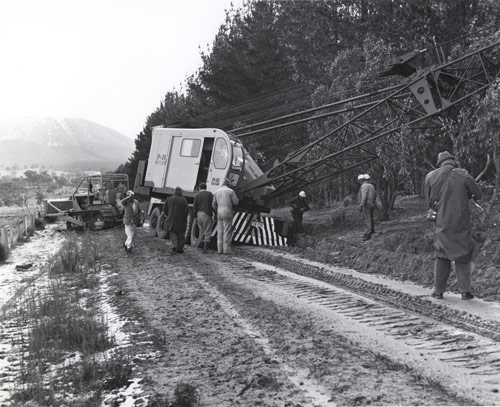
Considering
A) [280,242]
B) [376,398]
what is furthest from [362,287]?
[280,242]

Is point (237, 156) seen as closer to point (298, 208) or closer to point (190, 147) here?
point (190, 147)

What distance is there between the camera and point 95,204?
2394cm

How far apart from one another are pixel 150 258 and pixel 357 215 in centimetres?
867

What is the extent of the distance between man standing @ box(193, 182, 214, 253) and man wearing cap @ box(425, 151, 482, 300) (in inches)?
291

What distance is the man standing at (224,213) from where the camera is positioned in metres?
13.4

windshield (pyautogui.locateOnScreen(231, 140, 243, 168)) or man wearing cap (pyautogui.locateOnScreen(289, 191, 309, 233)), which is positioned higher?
windshield (pyautogui.locateOnScreen(231, 140, 243, 168))

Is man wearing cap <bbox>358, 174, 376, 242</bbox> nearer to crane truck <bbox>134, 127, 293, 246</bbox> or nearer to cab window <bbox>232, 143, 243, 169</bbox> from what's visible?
crane truck <bbox>134, 127, 293, 246</bbox>

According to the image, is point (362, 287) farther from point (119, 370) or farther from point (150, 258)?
point (150, 258)

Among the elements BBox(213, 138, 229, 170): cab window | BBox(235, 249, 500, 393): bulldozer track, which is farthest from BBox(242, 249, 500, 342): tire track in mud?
BBox(213, 138, 229, 170): cab window

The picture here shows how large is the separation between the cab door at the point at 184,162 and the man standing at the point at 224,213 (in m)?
2.71

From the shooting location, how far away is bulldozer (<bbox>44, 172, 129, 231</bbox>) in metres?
23.2

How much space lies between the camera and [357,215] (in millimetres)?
18609

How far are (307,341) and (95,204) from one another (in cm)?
2014

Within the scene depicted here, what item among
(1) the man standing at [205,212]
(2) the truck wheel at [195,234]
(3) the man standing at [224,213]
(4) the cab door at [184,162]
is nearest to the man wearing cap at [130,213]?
(1) the man standing at [205,212]
